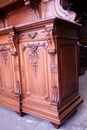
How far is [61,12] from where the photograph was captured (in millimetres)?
1515

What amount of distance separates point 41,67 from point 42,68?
0.05 ft

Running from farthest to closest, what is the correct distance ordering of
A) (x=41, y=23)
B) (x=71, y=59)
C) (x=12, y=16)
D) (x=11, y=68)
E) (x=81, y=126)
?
(x=12, y=16) < (x=11, y=68) < (x=71, y=59) < (x=81, y=126) < (x=41, y=23)

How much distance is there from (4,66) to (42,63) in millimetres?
656

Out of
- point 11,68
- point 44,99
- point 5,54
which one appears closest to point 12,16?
point 5,54

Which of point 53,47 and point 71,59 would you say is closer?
point 53,47

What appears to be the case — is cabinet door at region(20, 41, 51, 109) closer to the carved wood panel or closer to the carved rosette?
the carved wood panel

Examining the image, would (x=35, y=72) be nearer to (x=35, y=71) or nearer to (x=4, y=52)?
(x=35, y=71)

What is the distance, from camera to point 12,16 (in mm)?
2041

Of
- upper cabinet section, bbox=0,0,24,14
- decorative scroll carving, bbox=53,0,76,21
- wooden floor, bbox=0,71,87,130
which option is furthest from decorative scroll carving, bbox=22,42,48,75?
upper cabinet section, bbox=0,0,24,14

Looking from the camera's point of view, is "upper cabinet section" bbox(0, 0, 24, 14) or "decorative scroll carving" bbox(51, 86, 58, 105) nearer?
"decorative scroll carving" bbox(51, 86, 58, 105)

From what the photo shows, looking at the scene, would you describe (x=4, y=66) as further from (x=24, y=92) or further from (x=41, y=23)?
(x=41, y=23)

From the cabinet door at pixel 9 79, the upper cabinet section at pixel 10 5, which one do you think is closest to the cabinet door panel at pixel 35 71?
the cabinet door at pixel 9 79

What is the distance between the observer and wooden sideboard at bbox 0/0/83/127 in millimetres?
1238

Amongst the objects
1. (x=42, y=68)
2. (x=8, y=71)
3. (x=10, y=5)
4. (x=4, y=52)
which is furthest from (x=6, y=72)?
(x=10, y=5)
